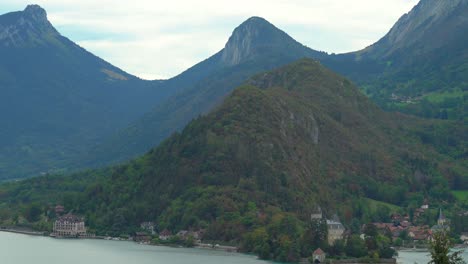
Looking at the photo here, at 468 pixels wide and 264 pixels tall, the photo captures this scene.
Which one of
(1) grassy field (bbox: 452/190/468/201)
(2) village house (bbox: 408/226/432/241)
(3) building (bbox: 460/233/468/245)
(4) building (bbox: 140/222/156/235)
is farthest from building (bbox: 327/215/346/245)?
(1) grassy field (bbox: 452/190/468/201)

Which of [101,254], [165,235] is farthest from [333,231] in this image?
[165,235]

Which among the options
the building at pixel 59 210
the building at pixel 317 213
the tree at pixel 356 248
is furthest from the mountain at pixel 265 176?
the tree at pixel 356 248

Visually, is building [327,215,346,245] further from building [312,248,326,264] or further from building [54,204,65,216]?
building [54,204,65,216]

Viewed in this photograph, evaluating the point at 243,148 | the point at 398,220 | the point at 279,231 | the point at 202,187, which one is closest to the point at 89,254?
the point at 279,231

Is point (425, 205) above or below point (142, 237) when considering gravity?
above

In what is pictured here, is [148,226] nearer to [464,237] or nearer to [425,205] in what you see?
[464,237]

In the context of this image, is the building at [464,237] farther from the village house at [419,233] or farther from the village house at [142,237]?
the village house at [142,237]
